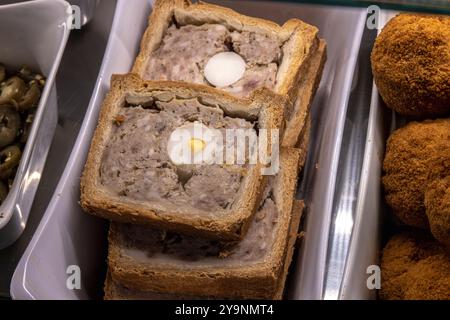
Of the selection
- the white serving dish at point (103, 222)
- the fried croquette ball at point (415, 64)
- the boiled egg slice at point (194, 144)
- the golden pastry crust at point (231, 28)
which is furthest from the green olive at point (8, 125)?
the fried croquette ball at point (415, 64)

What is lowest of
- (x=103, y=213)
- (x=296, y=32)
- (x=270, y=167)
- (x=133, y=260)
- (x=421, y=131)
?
(x=133, y=260)

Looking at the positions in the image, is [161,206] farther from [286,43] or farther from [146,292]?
[286,43]

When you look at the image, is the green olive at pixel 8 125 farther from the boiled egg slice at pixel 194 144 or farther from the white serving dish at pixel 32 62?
the boiled egg slice at pixel 194 144

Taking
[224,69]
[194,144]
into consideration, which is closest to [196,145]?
[194,144]

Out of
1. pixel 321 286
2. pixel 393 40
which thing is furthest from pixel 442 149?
pixel 321 286

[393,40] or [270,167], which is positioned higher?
[393,40]

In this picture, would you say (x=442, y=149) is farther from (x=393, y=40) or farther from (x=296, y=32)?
(x=296, y=32)

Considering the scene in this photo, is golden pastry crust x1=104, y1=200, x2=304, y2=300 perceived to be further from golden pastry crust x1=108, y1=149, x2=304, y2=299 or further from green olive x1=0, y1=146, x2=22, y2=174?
green olive x1=0, y1=146, x2=22, y2=174

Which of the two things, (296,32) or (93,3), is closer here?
(296,32)

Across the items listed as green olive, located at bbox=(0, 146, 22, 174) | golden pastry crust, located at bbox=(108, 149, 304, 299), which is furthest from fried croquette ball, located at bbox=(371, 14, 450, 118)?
green olive, located at bbox=(0, 146, 22, 174)
